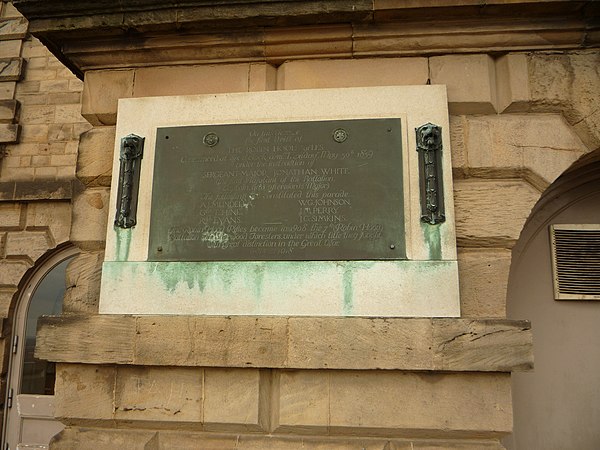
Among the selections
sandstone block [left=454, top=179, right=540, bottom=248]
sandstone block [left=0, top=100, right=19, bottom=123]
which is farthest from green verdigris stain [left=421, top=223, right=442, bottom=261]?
sandstone block [left=0, top=100, right=19, bottom=123]

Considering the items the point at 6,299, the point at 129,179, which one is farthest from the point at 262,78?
the point at 6,299

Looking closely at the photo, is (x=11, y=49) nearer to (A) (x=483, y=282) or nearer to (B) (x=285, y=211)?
(B) (x=285, y=211)

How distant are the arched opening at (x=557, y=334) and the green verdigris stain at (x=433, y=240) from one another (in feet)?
3.77

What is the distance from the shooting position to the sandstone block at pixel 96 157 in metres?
3.84

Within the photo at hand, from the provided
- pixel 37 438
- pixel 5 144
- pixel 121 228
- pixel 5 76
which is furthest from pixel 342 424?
pixel 5 76

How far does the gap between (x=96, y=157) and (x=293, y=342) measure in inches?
74.2

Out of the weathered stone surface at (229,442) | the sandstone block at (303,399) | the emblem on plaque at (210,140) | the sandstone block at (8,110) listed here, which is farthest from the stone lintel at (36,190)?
the sandstone block at (303,399)

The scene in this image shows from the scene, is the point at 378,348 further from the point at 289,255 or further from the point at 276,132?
the point at 276,132

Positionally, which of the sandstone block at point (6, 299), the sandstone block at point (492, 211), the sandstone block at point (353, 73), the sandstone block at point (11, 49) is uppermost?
the sandstone block at point (11, 49)

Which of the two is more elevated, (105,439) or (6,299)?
(6,299)

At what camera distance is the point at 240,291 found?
3.43m

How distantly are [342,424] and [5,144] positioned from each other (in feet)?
20.3

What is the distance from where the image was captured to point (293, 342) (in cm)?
325

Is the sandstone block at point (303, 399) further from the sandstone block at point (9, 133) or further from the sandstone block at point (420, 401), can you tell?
the sandstone block at point (9, 133)
